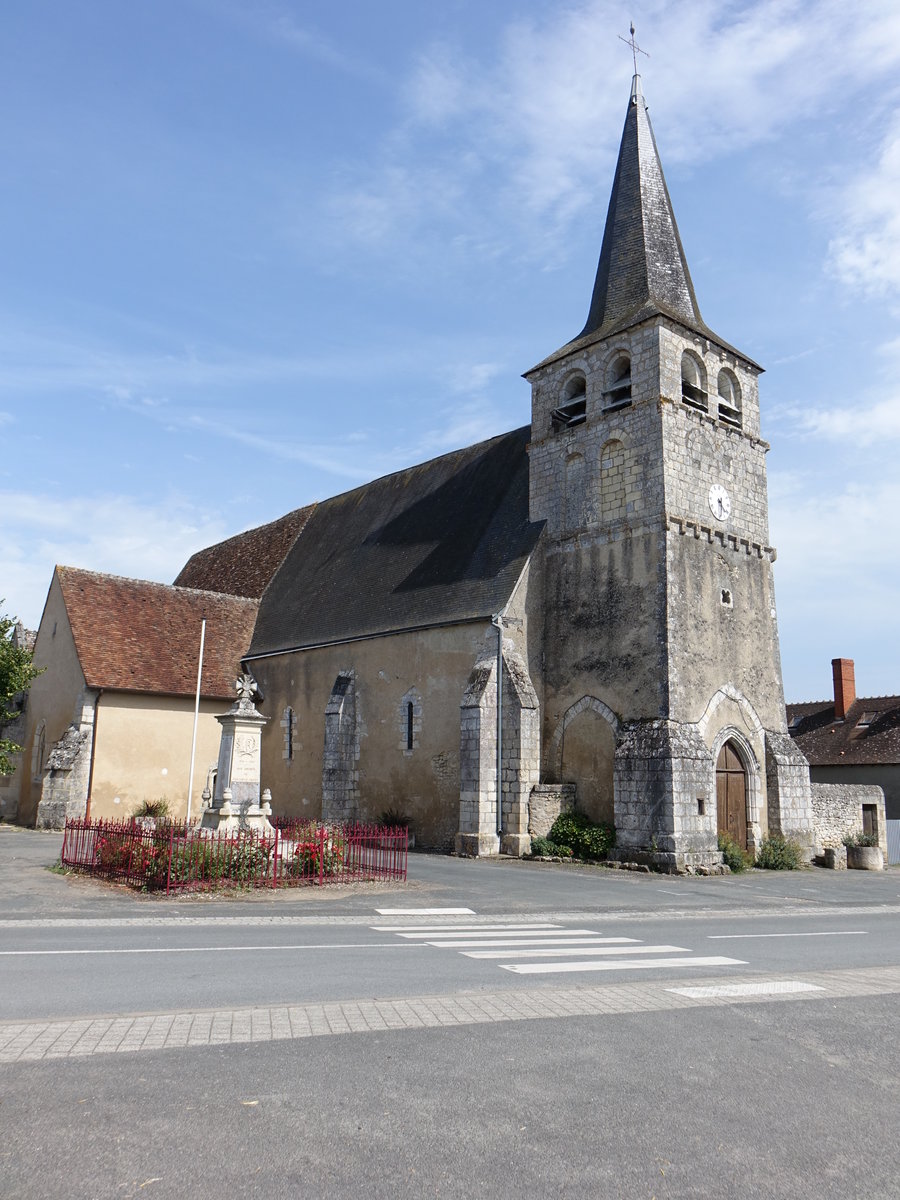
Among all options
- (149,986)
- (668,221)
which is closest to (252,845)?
(149,986)

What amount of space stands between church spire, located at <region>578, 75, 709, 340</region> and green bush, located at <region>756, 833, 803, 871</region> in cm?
1173

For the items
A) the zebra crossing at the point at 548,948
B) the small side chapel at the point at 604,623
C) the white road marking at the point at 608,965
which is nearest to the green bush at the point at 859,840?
the small side chapel at the point at 604,623

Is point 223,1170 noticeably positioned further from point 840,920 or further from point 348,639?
point 348,639

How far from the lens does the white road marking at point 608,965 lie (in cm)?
806

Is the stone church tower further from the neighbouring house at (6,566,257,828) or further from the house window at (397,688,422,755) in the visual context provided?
the neighbouring house at (6,566,257,828)

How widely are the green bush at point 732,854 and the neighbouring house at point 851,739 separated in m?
11.0

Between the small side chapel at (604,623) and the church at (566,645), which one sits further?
the church at (566,645)

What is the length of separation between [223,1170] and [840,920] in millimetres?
11383

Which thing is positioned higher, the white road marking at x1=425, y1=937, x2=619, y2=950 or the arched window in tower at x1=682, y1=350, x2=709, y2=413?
the arched window in tower at x1=682, y1=350, x2=709, y2=413

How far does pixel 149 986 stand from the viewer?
6.87 metres

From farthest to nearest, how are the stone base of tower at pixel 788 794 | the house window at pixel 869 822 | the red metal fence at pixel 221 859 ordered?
the house window at pixel 869 822, the stone base of tower at pixel 788 794, the red metal fence at pixel 221 859

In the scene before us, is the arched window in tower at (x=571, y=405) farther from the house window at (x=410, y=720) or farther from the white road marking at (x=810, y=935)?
the white road marking at (x=810, y=935)

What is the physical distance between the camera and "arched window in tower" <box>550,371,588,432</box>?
22922 mm

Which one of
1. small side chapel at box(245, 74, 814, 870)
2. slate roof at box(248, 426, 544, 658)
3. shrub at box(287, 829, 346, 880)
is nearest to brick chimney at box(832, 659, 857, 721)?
small side chapel at box(245, 74, 814, 870)
